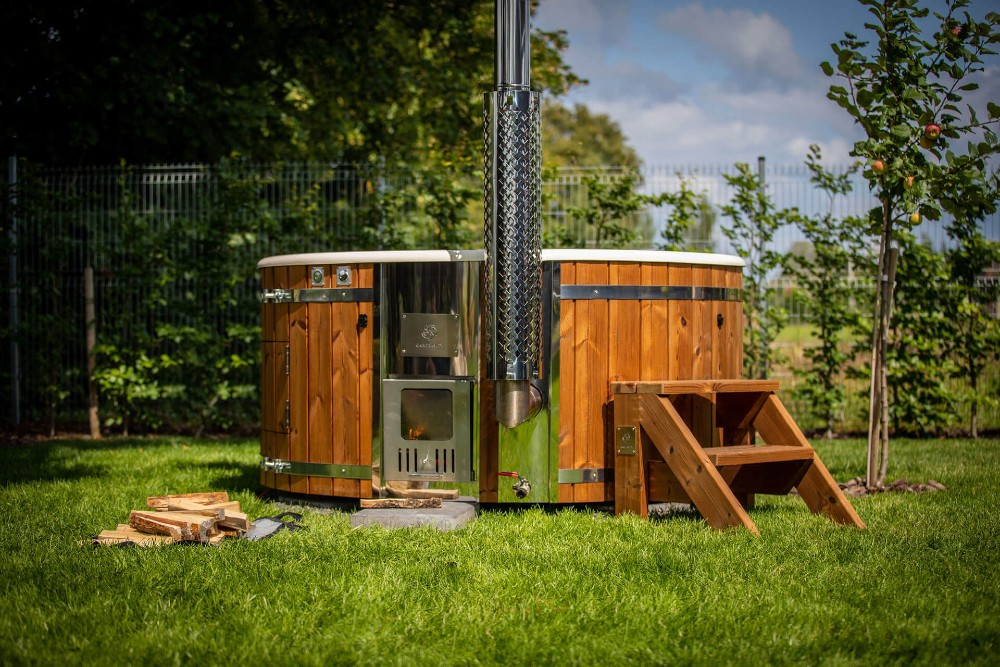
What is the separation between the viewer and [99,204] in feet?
37.4

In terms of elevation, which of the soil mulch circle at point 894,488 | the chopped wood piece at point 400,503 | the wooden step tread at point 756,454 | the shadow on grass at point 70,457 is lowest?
the shadow on grass at point 70,457

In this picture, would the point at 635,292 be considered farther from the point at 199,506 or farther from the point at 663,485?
the point at 199,506

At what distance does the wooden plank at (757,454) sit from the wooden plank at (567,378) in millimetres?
801

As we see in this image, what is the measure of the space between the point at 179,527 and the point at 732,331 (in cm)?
344

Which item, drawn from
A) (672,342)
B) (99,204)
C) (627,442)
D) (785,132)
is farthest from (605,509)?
(785,132)

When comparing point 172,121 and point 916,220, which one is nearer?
point 916,220

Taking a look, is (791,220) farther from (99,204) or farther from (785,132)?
(785,132)

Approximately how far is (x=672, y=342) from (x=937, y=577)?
6.99 feet

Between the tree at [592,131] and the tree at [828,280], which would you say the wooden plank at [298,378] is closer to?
the tree at [828,280]

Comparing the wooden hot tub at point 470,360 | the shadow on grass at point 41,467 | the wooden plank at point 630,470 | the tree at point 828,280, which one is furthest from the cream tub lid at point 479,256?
the tree at point 828,280

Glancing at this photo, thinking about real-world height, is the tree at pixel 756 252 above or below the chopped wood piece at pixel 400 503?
above

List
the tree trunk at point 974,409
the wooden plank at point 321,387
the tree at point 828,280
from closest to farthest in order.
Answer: the wooden plank at point 321,387
the tree trunk at point 974,409
the tree at point 828,280

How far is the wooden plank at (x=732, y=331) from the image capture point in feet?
21.1

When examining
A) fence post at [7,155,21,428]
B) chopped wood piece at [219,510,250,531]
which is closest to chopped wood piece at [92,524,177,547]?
chopped wood piece at [219,510,250,531]
